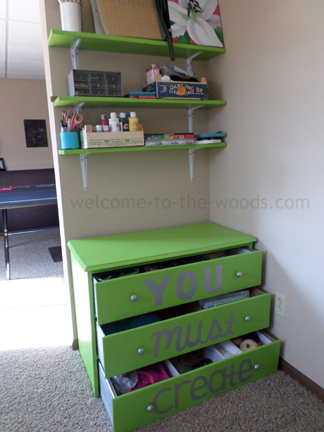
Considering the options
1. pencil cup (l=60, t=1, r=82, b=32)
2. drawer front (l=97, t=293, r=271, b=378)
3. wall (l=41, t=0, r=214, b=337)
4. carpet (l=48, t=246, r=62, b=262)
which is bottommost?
carpet (l=48, t=246, r=62, b=262)

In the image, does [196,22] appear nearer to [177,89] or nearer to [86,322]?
[177,89]

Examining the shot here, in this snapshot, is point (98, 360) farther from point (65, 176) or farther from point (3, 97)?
point (3, 97)

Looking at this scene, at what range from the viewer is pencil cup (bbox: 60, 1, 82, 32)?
1479 mm

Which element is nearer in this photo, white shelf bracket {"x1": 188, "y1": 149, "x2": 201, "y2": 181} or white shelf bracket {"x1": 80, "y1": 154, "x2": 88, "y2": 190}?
white shelf bracket {"x1": 80, "y1": 154, "x2": 88, "y2": 190}

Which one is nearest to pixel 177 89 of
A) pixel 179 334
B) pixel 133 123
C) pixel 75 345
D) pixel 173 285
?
pixel 133 123

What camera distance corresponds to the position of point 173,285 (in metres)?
1.49

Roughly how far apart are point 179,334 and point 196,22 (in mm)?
1620

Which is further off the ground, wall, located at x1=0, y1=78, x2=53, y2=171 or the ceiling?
the ceiling

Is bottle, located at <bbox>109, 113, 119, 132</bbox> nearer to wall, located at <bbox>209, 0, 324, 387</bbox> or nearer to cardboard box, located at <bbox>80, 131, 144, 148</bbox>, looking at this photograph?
cardboard box, located at <bbox>80, 131, 144, 148</bbox>

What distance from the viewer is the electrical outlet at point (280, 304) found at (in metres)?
1.66

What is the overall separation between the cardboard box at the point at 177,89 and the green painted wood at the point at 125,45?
0.18 m

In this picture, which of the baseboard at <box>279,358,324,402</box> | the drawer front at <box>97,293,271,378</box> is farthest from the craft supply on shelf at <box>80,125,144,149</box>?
the baseboard at <box>279,358,324,402</box>

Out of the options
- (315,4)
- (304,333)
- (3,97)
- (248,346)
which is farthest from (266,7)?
(3,97)

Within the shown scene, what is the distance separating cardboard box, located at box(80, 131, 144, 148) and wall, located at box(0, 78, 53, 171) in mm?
3760
